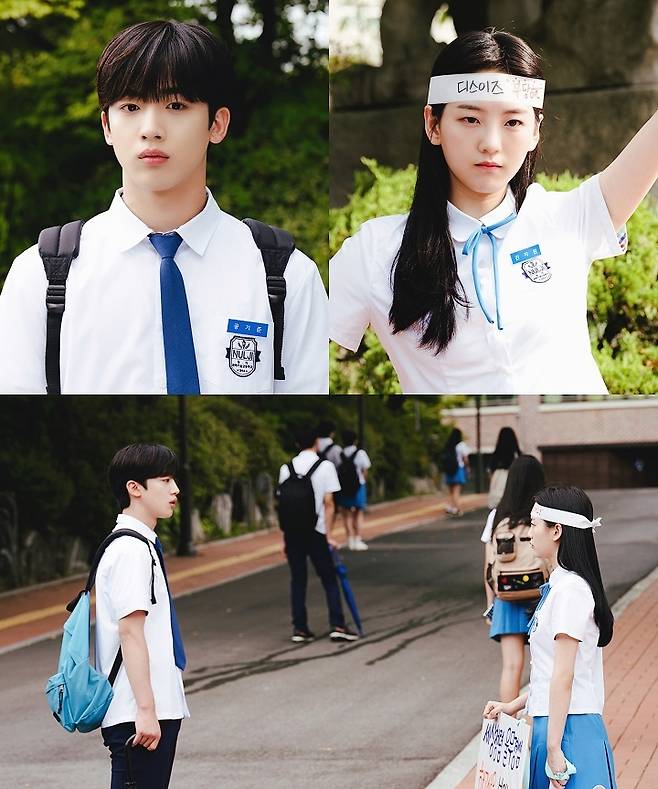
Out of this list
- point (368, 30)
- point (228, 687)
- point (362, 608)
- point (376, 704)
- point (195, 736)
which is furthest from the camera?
point (362, 608)

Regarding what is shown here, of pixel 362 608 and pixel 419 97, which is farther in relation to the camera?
pixel 362 608

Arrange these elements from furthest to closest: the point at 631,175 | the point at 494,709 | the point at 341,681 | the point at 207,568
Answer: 1. the point at 207,568
2. the point at 341,681
3. the point at 494,709
4. the point at 631,175

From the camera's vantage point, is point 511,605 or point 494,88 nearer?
point 494,88

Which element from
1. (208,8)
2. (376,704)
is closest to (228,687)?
(376,704)

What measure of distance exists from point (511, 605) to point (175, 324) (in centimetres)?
270

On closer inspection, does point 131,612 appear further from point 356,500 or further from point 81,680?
point 356,500

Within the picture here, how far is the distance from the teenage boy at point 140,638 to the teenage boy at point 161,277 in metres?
0.40

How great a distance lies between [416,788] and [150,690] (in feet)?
7.06

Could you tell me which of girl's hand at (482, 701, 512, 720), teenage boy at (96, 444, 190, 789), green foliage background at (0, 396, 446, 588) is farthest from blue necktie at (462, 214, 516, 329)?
green foliage background at (0, 396, 446, 588)

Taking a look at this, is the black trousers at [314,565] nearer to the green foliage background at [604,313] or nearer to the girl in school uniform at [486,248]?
the green foliage background at [604,313]

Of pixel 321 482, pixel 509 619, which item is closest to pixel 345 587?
pixel 321 482

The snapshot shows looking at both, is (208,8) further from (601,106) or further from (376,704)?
(376,704)

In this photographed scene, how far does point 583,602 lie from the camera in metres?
3.91

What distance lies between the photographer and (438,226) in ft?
12.6
